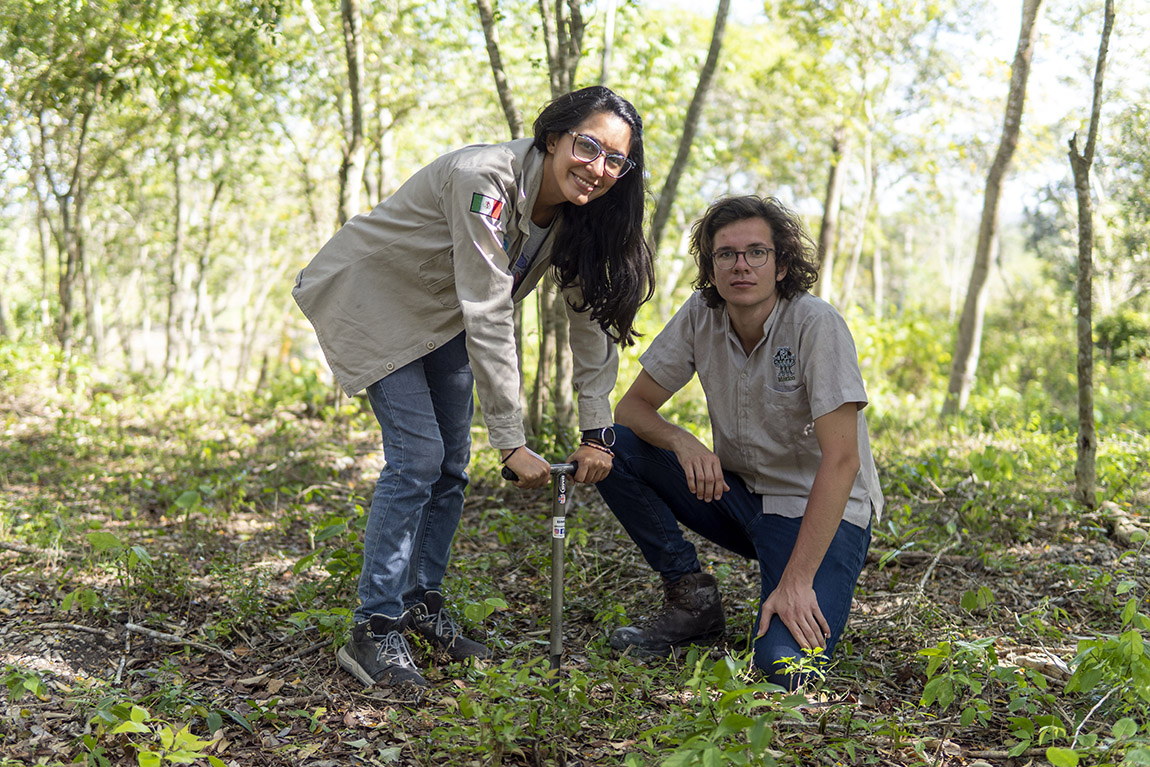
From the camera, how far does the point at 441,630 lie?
Answer: 2912mm

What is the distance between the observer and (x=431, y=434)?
267 cm

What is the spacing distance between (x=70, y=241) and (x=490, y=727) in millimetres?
10359

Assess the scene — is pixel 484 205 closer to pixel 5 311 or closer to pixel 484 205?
pixel 484 205

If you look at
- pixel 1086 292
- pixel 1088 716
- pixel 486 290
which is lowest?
pixel 1088 716

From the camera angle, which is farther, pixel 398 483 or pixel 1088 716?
pixel 398 483

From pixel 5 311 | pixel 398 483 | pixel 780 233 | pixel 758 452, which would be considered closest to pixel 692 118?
pixel 780 233

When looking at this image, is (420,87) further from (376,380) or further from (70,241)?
(376,380)

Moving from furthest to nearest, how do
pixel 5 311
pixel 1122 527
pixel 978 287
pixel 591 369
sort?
1. pixel 5 311
2. pixel 978 287
3. pixel 1122 527
4. pixel 591 369

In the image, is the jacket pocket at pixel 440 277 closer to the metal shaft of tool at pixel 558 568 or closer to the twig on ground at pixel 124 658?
the metal shaft of tool at pixel 558 568

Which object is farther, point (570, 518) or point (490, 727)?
point (570, 518)

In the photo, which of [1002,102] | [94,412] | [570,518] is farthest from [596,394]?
[1002,102]

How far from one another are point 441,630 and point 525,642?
0.29 meters

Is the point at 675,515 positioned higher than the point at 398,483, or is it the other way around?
the point at 398,483

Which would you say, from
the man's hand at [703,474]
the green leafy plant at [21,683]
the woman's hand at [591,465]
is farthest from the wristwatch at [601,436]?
the green leafy plant at [21,683]
